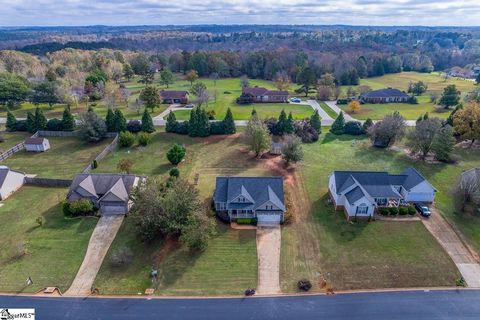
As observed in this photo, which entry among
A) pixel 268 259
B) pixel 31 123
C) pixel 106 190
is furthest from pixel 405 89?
pixel 31 123

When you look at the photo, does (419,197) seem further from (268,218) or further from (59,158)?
(59,158)

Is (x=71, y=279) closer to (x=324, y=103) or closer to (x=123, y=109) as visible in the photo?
(x=123, y=109)

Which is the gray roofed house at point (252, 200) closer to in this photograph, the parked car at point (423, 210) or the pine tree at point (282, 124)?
the parked car at point (423, 210)

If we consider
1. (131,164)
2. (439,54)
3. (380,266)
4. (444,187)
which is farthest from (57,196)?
(439,54)

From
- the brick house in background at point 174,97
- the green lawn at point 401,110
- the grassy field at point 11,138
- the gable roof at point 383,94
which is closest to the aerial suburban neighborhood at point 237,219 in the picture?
the grassy field at point 11,138

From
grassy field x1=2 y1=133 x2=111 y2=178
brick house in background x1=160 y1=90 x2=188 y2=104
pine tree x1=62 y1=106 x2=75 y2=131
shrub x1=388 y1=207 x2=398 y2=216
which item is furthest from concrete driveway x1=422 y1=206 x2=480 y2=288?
brick house in background x1=160 y1=90 x2=188 y2=104

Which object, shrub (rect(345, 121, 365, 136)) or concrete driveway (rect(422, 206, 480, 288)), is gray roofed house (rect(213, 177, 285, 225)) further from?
shrub (rect(345, 121, 365, 136))
